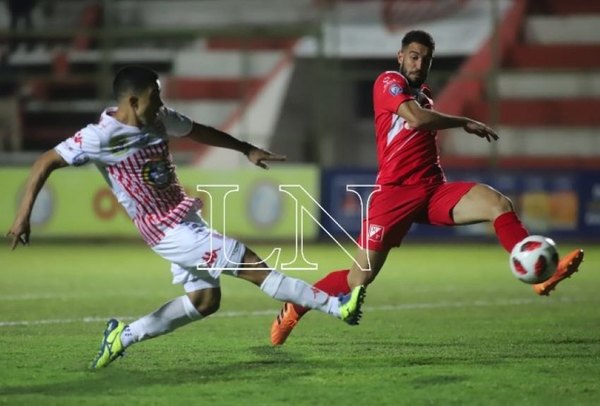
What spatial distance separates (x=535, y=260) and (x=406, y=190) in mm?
1089

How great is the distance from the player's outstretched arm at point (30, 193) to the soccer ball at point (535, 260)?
2.85 m

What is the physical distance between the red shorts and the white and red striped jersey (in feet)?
4.84

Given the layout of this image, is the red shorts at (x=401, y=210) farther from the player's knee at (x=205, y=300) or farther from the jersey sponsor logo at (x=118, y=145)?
the jersey sponsor logo at (x=118, y=145)

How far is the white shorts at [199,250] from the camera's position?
671 centimetres

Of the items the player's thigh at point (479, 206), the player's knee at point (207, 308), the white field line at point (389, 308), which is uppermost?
the player's thigh at point (479, 206)

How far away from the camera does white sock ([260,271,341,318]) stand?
688 centimetres

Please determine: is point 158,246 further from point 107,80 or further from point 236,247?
point 107,80

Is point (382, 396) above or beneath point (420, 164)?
beneath

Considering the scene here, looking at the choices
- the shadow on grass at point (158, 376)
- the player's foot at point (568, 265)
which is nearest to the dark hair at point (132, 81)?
the shadow on grass at point (158, 376)

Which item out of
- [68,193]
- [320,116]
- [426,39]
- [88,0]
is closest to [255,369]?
[426,39]

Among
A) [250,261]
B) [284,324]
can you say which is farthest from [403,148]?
[250,261]

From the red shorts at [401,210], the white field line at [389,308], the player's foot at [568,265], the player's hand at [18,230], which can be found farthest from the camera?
the white field line at [389,308]

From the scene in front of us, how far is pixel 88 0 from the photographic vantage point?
2716 centimetres

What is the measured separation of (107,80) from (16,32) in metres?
1.99
